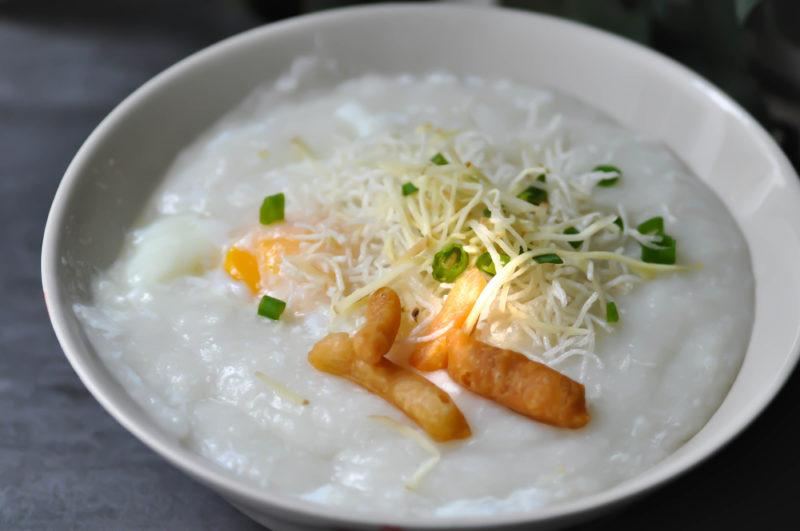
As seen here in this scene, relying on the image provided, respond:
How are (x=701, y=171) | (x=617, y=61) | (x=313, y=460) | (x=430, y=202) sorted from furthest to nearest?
(x=617, y=61), (x=701, y=171), (x=430, y=202), (x=313, y=460)

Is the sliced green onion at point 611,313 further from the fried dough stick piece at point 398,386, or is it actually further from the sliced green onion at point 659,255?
the fried dough stick piece at point 398,386

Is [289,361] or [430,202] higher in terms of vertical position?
[430,202]

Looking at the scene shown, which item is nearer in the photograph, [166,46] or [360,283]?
[360,283]

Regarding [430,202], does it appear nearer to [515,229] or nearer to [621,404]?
[515,229]

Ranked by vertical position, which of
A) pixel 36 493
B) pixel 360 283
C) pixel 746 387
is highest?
pixel 360 283

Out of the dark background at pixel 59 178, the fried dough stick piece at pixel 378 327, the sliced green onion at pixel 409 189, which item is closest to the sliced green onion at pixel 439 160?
the sliced green onion at pixel 409 189

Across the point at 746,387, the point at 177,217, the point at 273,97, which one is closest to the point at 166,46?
the point at 273,97

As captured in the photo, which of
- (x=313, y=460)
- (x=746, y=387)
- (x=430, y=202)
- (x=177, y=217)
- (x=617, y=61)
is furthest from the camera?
(x=617, y=61)
